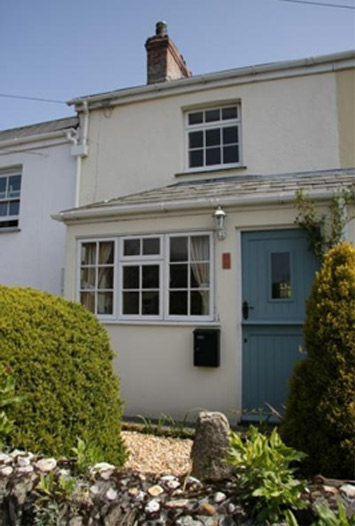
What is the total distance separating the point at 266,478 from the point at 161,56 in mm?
10058

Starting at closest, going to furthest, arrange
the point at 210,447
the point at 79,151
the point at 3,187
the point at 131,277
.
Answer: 1. the point at 210,447
2. the point at 131,277
3. the point at 79,151
4. the point at 3,187

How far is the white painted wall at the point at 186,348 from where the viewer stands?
562 cm

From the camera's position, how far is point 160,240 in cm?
628

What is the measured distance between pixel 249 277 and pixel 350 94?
186 inches

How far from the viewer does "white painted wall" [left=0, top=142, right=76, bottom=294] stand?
28.1 feet

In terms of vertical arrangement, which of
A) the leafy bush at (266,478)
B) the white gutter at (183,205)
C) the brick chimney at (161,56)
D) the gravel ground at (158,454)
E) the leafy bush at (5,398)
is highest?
the brick chimney at (161,56)

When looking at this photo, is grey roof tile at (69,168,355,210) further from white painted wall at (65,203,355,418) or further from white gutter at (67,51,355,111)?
white gutter at (67,51,355,111)

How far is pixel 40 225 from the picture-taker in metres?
8.82

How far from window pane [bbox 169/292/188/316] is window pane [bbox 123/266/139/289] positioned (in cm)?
72

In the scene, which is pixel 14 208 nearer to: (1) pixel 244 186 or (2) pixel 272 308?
(1) pixel 244 186

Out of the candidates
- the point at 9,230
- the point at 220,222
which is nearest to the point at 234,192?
the point at 220,222

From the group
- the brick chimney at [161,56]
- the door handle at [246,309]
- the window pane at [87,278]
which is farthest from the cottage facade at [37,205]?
the door handle at [246,309]

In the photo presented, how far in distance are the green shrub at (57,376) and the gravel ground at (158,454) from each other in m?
0.61

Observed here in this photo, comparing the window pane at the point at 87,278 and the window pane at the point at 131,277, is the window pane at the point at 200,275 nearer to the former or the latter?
the window pane at the point at 131,277
